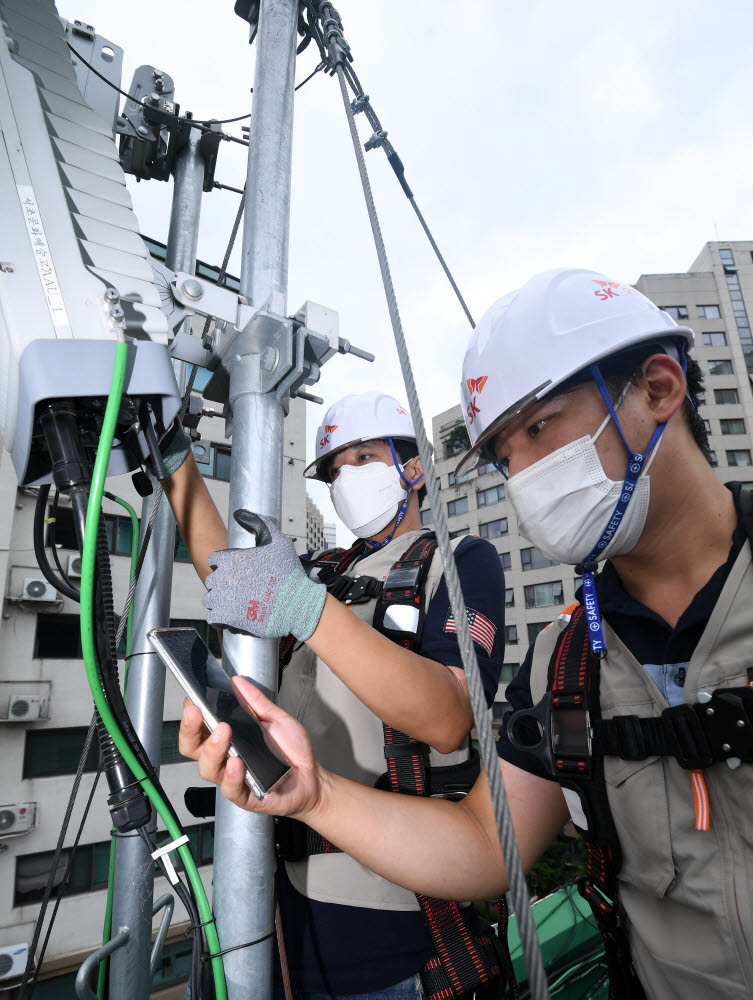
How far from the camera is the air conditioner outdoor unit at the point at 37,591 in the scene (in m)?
12.8

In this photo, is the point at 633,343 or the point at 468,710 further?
the point at 468,710

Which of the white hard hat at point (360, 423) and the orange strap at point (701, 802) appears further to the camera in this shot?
the white hard hat at point (360, 423)

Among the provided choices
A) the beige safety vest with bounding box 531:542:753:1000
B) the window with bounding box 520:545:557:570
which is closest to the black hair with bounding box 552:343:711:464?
the beige safety vest with bounding box 531:542:753:1000

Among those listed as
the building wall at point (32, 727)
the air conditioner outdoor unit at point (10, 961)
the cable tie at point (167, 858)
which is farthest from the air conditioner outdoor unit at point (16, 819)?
the cable tie at point (167, 858)

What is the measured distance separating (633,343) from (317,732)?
147cm

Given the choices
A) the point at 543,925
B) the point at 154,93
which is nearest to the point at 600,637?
the point at 154,93

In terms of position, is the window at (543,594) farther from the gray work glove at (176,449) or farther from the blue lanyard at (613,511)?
the gray work glove at (176,449)

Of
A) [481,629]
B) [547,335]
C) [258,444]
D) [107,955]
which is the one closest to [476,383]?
[547,335]

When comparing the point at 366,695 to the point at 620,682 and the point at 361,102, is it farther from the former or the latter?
the point at 361,102

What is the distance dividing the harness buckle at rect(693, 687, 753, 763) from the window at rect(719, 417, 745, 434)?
41.0 m

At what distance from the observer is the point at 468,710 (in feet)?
5.28

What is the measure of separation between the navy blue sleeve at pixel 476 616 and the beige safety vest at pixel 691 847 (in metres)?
0.42

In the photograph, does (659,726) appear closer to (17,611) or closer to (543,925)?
(543,925)

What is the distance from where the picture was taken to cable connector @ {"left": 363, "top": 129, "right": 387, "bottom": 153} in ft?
6.15
